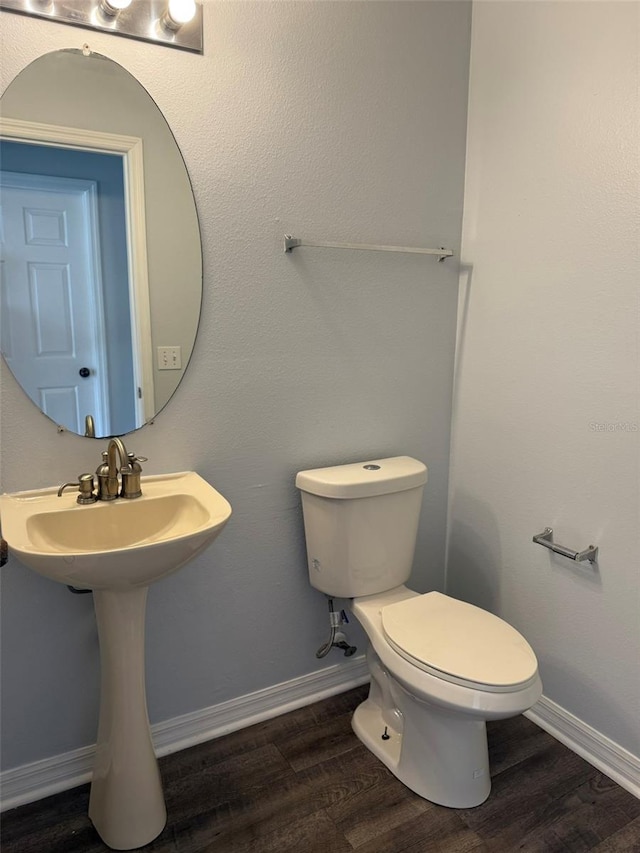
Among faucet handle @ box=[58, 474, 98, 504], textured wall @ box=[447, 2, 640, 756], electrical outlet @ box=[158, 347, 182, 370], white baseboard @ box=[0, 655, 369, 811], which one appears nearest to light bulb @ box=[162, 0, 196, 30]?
electrical outlet @ box=[158, 347, 182, 370]

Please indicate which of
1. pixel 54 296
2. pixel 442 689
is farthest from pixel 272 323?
pixel 442 689

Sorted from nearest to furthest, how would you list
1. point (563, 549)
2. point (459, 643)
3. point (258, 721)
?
point (459, 643), point (563, 549), point (258, 721)

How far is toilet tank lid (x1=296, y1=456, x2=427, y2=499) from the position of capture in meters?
1.65

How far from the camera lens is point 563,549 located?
1.67 m

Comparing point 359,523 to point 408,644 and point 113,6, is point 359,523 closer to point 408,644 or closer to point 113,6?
point 408,644

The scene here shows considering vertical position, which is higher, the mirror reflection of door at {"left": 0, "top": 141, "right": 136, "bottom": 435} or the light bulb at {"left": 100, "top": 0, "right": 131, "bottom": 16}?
the light bulb at {"left": 100, "top": 0, "right": 131, "bottom": 16}

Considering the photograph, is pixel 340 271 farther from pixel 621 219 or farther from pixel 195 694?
pixel 195 694

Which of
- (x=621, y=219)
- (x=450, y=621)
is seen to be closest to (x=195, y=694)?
(x=450, y=621)

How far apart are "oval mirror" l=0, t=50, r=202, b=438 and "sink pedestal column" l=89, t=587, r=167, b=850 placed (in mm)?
486

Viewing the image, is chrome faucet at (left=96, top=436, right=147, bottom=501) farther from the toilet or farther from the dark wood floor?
the dark wood floor

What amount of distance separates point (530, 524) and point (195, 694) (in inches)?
45.9

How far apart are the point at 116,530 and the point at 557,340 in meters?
1.34

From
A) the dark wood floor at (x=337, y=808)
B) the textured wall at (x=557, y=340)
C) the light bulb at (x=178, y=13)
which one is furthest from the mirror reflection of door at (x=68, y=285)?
the textured wall at (x=557, y=340)

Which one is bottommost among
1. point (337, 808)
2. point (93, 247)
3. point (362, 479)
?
point (337, 808)
